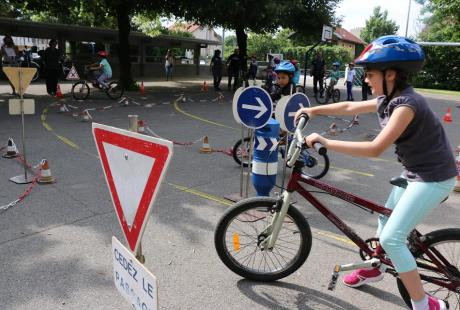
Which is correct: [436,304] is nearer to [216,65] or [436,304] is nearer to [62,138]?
[62,138]

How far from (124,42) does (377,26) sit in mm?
81508

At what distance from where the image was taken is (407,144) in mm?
2650

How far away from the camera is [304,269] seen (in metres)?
3.84

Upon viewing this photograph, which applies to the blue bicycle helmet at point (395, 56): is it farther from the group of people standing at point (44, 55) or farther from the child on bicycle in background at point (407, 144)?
the group of people standing at point (44, 55)

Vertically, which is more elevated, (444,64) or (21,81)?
(444,64)

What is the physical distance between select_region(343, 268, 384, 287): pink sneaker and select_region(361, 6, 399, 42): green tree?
92.5m

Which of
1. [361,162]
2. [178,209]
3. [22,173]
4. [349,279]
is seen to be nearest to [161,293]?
[349,279]

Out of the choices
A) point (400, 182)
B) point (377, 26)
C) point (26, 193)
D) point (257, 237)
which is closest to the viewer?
point (400, 182)

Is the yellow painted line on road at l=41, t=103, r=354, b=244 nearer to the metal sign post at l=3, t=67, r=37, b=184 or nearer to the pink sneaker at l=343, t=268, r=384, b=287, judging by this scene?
the pink sneaker at l=343, t=268, r=384, b=287

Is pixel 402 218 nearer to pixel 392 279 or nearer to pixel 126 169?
pixel 392 279

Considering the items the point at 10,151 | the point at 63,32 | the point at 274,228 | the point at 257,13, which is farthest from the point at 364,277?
the point at 63,32

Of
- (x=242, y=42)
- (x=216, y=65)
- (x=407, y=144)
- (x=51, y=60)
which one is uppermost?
(x=242, y=42)

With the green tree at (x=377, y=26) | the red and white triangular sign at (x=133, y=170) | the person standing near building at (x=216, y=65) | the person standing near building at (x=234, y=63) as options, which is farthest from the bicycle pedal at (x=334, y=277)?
the green tree at (x=377, y=26)

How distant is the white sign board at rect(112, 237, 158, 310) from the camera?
186 cm
